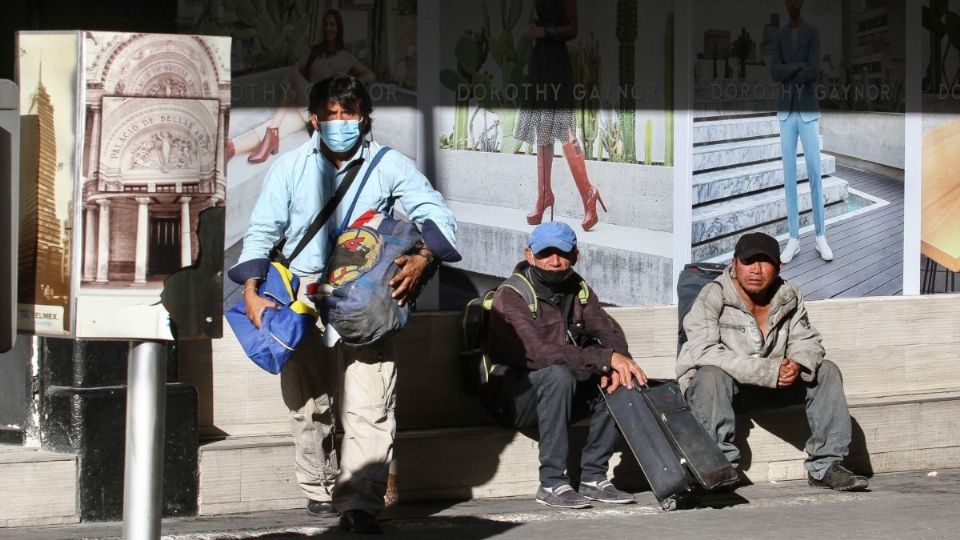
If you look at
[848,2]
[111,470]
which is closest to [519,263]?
[111,470]

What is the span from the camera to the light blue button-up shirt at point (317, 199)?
6.07m

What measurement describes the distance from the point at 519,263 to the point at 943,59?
10.4ft

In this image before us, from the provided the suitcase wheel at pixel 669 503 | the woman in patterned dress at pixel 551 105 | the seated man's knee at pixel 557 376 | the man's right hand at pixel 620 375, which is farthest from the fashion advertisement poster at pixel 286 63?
the suitcase wheel at pixel 669 503

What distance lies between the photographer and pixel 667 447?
6.67m

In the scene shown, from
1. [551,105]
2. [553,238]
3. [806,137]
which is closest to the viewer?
[553,238]

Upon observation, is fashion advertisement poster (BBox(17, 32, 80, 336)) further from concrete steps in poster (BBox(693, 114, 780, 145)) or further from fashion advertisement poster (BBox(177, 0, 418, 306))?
concrete steps in poster (BBox(693, 114, 780, 145))

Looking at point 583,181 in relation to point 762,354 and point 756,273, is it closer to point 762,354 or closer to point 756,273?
point 756,273

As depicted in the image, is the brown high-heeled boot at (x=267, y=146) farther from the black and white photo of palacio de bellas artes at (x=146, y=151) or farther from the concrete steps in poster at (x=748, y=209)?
the black and white photo of palacio de bellas artes at (x=146, y=151)

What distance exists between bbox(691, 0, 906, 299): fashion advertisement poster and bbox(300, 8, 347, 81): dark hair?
1.97 metres

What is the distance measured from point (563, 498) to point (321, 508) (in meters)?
1.09

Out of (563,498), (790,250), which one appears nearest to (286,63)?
(563,498)

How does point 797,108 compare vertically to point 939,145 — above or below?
above

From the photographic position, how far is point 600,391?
22.3 ft

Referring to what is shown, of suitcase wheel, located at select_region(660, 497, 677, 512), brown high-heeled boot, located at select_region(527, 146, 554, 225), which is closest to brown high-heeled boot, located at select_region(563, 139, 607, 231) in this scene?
brown high-heeled boot, located at select_region(527, 146, 554, 225)
